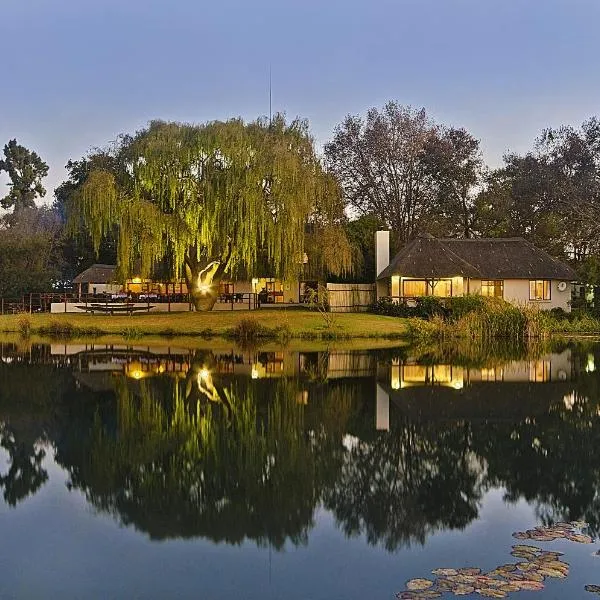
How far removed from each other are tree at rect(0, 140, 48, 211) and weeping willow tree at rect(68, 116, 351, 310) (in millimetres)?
49255

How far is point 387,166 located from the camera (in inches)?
1784

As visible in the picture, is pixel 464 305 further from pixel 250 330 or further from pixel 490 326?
pixel 250 330

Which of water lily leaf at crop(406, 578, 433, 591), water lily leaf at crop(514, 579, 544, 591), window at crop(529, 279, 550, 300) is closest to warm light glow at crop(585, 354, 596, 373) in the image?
water lily leaf at crop(514, 579, 544, 591)

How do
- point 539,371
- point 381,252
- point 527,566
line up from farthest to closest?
point 381,252
point 539,371
point 527,566

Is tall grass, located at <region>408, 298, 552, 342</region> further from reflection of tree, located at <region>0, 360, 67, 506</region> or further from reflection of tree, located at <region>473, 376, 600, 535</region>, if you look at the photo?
reflection of tree, located at <region>473, 376, 600, 535</region>

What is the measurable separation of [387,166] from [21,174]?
4770 centimetres

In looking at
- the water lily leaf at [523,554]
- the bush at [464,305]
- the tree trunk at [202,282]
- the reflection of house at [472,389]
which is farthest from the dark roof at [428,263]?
the water lily leaf at [523,554]

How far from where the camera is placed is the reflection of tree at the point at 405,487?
7117mm

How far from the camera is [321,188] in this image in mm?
32500

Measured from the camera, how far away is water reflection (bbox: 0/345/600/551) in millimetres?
7500

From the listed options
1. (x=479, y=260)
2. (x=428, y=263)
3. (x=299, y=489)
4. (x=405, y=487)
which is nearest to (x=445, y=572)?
(x=405, y=487)

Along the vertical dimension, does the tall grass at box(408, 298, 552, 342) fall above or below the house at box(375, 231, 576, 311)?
below

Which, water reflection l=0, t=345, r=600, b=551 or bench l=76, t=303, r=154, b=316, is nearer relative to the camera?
water reflection l=0, t=345, r=600, b=551

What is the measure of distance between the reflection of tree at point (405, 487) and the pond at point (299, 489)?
1.1 inches
